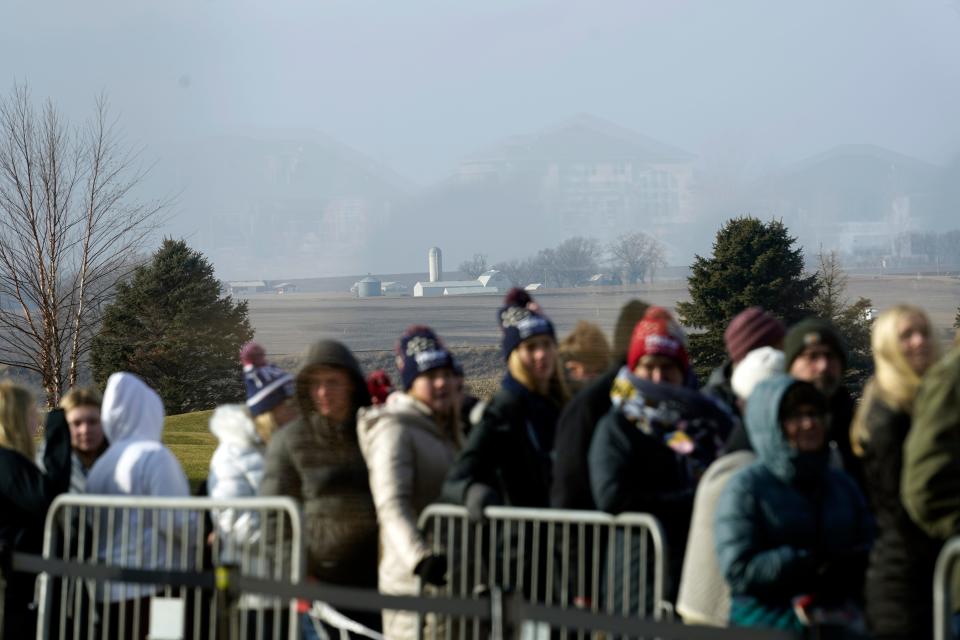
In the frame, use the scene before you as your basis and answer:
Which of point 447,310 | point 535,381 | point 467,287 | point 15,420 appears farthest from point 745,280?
point 467,287

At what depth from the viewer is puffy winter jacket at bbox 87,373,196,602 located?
602 centimetres

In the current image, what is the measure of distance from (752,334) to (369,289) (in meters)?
146

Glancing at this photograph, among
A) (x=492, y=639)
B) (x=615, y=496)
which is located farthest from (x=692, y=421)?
(x=492, y=639)

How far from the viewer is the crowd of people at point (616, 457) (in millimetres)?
4512

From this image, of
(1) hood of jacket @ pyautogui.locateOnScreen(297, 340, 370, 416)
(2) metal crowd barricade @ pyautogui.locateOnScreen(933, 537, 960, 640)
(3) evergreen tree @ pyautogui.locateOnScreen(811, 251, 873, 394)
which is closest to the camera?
(2) metal crowd barricade @ pyautogui.locateOnScreen(933, 537, 960, 640)

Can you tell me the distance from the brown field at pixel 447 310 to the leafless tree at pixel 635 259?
2318 millimetres

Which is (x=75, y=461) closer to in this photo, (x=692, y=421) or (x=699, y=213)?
(x=692, y=421)

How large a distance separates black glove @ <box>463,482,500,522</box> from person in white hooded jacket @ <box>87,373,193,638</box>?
4.46 ft

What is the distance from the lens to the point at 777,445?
4.53m

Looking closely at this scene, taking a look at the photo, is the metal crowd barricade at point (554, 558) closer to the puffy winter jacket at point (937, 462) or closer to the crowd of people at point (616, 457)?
the crowd of people at point (616, 457)

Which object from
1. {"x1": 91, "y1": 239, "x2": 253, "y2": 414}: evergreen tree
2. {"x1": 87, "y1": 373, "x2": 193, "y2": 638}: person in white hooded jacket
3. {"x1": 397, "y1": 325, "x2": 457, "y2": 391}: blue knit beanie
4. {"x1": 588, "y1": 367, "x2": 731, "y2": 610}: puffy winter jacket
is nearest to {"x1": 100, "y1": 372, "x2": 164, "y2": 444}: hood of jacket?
{"x1": 87, "y1": 373, "x2": 193, "y2": 638}: person in white hooded jacket

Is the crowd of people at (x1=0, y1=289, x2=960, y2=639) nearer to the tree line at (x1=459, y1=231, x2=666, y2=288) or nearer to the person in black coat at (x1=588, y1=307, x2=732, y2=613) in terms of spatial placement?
the person in black coat at (x1=588, y1=307, x2=732, y2=613)

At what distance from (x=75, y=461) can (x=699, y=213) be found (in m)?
197

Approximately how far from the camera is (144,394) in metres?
6.54
